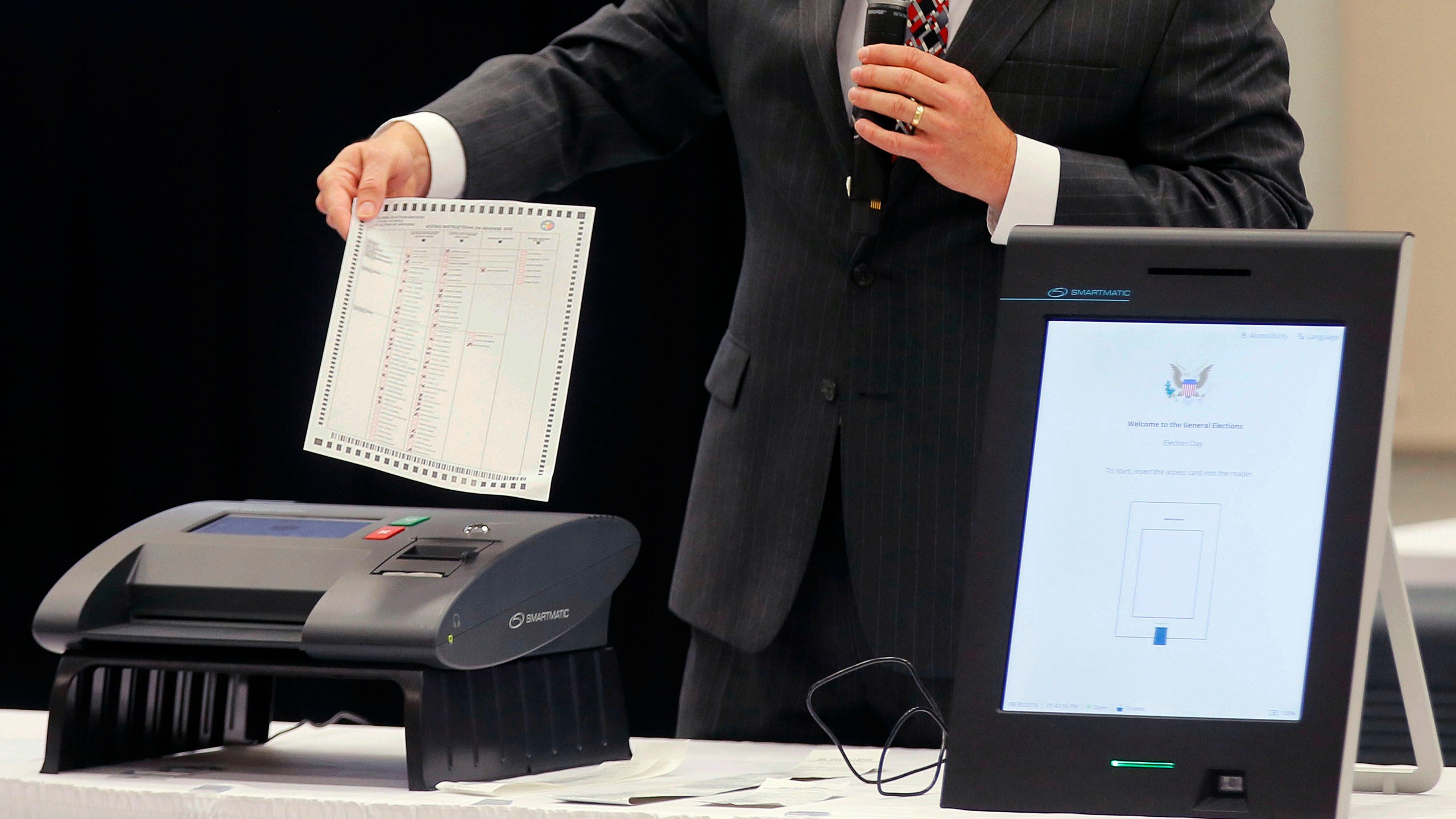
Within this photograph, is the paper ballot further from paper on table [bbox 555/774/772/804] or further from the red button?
paper on table [bbox 555/774/772/804]

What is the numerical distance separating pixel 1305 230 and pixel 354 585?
648 mm

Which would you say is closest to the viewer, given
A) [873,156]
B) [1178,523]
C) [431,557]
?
[1178,523]

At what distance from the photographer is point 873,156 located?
Result: 1.06 metres

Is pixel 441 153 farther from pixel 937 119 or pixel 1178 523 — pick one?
pixel 1178 523

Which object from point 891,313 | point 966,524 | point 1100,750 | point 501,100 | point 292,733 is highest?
point 501,100

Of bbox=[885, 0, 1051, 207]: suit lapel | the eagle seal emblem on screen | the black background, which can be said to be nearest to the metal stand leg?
the eagle seal emblem on screen

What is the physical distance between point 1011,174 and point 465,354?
48 cm

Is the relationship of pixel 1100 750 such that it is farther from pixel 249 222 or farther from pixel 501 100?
pixel 249 222

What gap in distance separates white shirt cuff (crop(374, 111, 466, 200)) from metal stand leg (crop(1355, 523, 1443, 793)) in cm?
79

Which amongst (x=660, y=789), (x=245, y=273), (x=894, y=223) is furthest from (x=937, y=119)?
(x=245, y=273)

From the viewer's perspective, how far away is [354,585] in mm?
932

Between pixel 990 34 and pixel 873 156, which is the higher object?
pixel 990 34

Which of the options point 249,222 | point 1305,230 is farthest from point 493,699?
point 249,222

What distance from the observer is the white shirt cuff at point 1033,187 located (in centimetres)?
116
